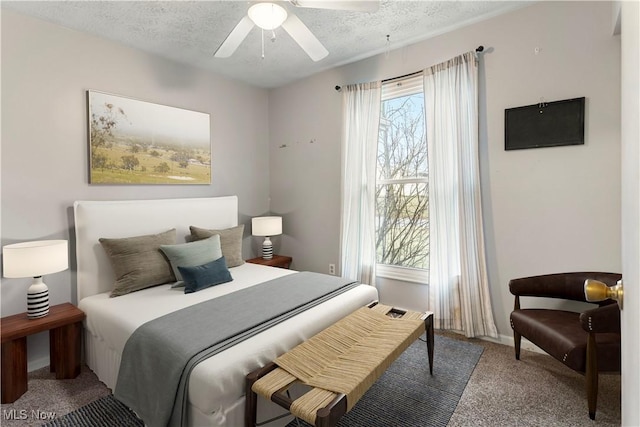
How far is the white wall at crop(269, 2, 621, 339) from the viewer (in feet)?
7.35

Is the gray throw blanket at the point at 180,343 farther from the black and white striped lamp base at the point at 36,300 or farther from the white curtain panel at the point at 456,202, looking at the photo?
the white curtain panel at the point at 456,202

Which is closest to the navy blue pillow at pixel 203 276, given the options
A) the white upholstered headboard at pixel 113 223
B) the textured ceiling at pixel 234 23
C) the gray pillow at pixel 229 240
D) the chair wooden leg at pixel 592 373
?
the gray pillow at pixel 229 240

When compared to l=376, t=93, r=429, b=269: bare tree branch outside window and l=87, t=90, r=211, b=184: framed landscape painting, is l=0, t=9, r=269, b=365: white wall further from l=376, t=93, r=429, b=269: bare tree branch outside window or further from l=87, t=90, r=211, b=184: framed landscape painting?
l=376, t=93, r=429, b=269: bare tree branch outside window

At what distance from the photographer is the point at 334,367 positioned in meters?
1.58

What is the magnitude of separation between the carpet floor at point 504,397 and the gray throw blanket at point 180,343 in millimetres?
657

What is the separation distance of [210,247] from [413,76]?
2521 millimetres

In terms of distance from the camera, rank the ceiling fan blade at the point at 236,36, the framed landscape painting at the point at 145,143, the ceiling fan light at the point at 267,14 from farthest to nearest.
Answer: the framed landscape painting at the point at 145,143 < the ceiling fan blade at the point at 236,36 < the ceiling fan light at the point at 267,14

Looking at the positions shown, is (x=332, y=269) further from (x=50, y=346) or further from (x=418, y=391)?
(x=50, y=346)

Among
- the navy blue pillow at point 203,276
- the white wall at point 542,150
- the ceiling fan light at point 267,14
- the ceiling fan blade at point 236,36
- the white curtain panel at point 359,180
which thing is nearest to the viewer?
the ceiling fan light at point 267,14

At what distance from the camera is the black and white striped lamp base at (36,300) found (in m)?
2.15

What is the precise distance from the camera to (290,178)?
13.5 ft

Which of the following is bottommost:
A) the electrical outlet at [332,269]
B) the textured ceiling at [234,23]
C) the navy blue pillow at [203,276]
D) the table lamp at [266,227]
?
the electrical outlet at [332,269]

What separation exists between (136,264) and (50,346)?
78 cm

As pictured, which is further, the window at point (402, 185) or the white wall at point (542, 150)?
the window at point (402, 185)
